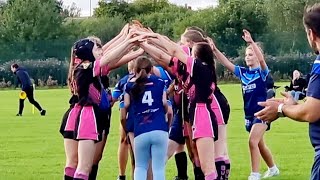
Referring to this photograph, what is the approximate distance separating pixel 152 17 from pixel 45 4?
13.4 m

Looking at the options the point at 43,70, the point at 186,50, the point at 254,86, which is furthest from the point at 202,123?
the point at 43,70

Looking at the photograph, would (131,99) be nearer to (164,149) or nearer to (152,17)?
(164,149)

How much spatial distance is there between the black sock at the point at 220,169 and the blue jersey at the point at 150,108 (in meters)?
1.14

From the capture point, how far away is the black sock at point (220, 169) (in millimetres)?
11156

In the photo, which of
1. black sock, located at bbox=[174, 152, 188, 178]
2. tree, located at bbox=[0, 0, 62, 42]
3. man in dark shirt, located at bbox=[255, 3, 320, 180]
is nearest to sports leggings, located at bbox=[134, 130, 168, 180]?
black sock, located at bbox=[174, 152, 188, 178]

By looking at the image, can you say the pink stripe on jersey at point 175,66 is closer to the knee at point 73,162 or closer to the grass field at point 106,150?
the knee at point 73,162

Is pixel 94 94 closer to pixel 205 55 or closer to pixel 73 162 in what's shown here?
pixel 73 162

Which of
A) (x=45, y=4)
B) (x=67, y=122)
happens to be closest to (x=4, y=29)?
(x=45, y=4)

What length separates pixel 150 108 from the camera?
10422 millimetres

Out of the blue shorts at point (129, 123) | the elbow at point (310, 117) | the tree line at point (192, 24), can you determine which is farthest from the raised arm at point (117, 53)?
the tree line at point (192, 24)

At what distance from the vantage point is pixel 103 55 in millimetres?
10180

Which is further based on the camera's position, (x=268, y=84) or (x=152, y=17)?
(x=152, y=17)

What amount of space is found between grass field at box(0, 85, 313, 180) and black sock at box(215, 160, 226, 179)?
1716 mm

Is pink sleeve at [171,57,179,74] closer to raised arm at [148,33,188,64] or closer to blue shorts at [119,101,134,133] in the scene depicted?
raised arm at [148,33,188,64]
